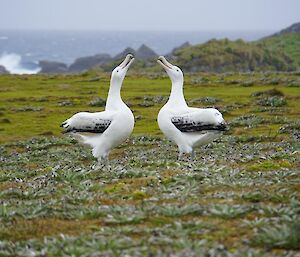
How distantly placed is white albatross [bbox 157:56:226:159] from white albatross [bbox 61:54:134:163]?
1100 millimetres

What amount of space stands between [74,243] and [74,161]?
13555 millimetres

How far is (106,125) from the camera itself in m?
17.4

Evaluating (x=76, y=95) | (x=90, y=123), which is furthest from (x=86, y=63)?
(x=90, y=123)

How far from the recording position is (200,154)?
22000 mm

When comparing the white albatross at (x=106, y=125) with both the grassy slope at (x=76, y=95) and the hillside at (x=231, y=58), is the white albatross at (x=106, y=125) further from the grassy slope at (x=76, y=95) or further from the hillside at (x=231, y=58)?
the hillside at (x=231, y=58)

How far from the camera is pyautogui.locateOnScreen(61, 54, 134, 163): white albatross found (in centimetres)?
1723

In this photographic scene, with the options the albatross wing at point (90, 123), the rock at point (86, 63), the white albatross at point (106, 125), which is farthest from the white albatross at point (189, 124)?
the rock at point (86, 63)

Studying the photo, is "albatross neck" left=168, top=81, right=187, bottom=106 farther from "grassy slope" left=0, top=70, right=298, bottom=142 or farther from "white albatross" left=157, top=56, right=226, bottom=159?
"grassy slope" left=0, top=70, right=298, bottom=142

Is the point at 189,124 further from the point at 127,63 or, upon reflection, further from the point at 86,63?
the point at 86,63

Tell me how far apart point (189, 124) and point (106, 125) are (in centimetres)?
219

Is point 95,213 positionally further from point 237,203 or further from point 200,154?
point 200,154

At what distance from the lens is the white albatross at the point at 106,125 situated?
56.5 ft

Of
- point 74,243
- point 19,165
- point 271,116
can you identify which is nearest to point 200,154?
point 19,165

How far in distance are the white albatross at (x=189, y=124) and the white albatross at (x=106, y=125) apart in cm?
110
